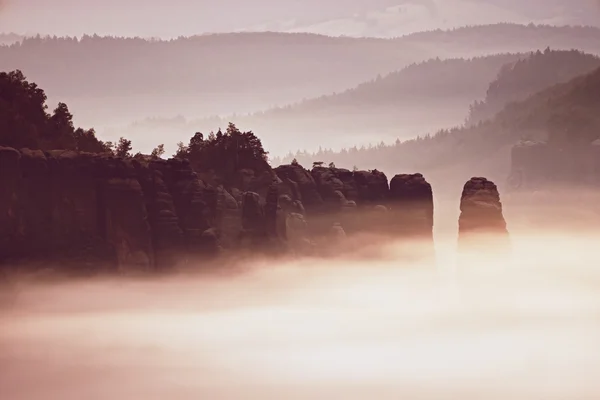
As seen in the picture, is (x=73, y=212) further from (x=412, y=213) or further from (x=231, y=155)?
(x=412, y=213)

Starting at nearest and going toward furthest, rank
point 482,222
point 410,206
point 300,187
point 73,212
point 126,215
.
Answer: point 73,212, point 126,215, point 300,187, point 410,206, point 482,222

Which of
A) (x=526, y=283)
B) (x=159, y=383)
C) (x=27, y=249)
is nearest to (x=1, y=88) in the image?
(x=27, y=249)

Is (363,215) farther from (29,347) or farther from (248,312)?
(29,347)

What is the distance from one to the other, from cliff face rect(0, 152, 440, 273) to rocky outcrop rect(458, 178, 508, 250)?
30055 mm

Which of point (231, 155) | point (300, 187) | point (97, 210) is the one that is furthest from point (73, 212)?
point (300, 187)

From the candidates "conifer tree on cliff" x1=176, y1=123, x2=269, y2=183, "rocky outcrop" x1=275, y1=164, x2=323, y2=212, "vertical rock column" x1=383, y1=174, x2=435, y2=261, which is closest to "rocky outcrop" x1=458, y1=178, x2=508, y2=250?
"vertical rock column" x1=383, y1=174, x2=435, y2=261

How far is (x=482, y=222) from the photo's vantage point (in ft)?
603

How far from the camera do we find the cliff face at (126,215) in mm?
140750

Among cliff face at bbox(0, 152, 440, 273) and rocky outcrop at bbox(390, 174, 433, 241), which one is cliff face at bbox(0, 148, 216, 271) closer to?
cliff face at bbox(0, 152, 440, 273)

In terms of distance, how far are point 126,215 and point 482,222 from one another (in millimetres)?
64356

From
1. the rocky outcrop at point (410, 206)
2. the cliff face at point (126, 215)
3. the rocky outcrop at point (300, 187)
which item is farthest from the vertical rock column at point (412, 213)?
the cliff face at point (126, 215)

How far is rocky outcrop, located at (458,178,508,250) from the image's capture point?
604 feet

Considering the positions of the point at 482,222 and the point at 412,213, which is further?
the point at 482,222

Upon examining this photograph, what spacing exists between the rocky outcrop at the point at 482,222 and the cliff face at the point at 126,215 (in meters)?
30.1
